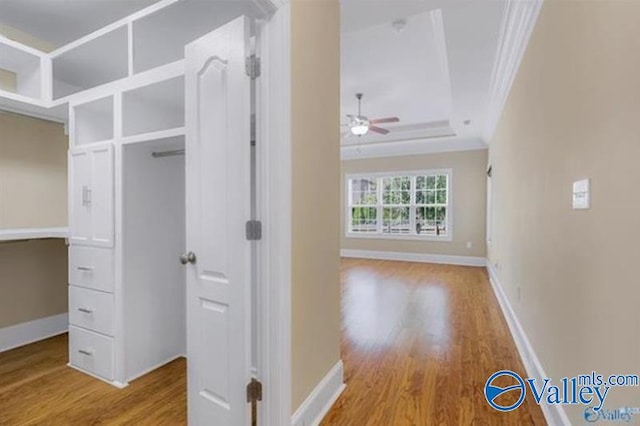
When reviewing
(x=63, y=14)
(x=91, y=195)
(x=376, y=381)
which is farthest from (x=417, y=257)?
(x=63, y=14)

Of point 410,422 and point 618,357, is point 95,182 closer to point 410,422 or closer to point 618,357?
point 410,422

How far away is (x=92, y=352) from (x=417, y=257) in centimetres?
622

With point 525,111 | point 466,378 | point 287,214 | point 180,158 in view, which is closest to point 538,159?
point 525,111

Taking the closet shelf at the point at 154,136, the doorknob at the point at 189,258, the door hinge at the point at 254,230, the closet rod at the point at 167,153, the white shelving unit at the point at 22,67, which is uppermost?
the white shelving unit at the point at 22,67

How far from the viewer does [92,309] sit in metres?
2.29

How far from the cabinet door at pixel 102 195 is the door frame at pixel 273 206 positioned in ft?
4.54

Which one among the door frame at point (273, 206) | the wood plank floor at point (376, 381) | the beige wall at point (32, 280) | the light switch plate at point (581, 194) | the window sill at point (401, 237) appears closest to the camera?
the light switch plate at point (581, 194)

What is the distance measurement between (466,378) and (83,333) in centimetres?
279

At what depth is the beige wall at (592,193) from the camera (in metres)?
1.01

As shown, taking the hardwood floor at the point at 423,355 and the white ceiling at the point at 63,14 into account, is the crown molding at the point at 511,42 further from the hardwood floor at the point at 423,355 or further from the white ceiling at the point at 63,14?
the white ceiling at the point at 63,14

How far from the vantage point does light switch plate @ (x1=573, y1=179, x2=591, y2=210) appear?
1302 millimetres

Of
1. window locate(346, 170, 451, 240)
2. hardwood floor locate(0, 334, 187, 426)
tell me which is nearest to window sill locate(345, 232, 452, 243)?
window locate(346, 170, 451, 240)

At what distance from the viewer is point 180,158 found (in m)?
2.58

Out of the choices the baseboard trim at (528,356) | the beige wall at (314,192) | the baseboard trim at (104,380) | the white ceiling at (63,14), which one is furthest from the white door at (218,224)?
the baseboard trim at (528,356)
